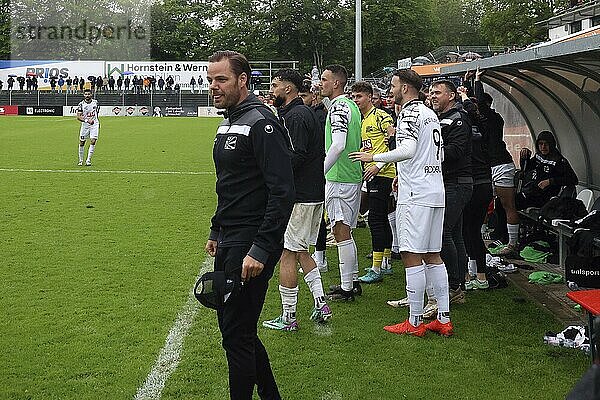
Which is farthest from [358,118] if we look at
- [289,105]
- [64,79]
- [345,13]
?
[345,13]

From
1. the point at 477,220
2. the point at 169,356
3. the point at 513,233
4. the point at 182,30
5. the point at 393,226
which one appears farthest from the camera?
the point at 182,30

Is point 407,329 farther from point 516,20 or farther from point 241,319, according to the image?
point 516,20

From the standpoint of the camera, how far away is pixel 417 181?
6.22 meters

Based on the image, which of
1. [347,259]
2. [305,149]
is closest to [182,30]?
[347,259]

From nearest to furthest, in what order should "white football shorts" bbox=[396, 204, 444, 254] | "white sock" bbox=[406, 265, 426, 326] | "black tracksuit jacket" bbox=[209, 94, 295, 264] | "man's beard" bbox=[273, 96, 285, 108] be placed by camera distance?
"black tracksuit jacket" bbox=[209, 94, 295, 264] → "white football shorts" bbox=[396, 204, 444, 254] → "white sock" bbox=[406, 265, 426, 326] → "man's beard" bbox=[273, 96, 285, 108]

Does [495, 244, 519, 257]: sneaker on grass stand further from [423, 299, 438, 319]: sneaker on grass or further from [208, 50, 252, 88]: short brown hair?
[208, 50, 252, 88]: short brown hair

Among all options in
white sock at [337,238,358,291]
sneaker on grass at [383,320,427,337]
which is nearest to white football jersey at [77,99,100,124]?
white sock at [337,238,358,291]

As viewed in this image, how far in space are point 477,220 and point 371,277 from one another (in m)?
1.25

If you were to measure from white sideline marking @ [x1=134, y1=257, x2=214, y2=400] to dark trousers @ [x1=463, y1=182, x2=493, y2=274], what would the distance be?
2.80 metres

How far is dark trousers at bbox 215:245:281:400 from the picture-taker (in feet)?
13.9

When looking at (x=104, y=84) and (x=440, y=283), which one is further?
(x=104, y=84)

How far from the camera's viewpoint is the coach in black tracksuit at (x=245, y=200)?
13.5 ft

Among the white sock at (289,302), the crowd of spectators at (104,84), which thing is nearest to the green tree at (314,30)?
the crowd of spectators at (104,84)

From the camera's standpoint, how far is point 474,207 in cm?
810
